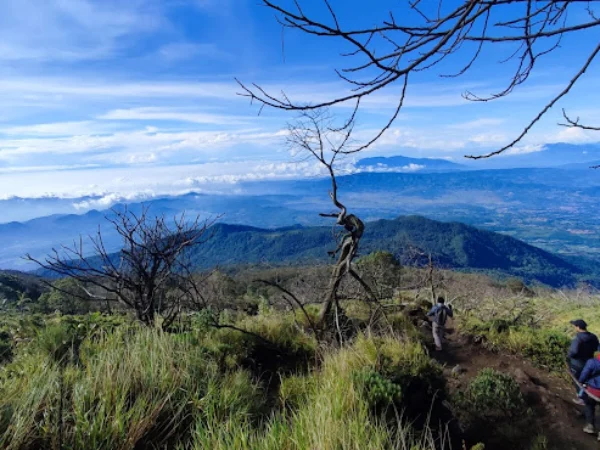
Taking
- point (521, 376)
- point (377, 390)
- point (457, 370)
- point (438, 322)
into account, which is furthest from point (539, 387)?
point (377, 390)

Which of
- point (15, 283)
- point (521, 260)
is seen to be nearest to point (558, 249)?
point (521, 260)

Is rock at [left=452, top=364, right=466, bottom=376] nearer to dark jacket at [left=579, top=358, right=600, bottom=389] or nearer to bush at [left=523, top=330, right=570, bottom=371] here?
dark jacket at [left=579, top=358, right=600, bottom=389]

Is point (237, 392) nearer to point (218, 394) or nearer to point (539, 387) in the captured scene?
point (218, 394)

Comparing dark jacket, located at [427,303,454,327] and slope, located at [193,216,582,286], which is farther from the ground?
dark jacket, located at [427,303,454,327]

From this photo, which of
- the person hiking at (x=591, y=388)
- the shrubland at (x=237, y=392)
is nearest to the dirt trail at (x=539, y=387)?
the person hiking at (x=591, y=388)

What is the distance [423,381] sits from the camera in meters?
4.51

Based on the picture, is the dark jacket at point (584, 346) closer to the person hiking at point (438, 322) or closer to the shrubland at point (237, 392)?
the shrubland at point (237, 392)

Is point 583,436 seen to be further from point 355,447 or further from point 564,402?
point 355,447

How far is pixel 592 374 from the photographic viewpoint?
5527mm

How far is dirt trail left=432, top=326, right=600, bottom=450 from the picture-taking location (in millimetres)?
5273

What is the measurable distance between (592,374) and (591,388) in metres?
0.21

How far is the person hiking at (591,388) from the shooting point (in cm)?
540

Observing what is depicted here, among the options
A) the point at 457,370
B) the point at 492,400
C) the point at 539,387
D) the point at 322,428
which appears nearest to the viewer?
the point at 322,428

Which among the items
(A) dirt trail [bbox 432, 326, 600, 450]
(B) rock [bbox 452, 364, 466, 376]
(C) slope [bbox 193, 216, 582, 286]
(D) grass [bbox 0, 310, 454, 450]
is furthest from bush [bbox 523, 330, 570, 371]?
(C) slope [bbox 193, 216, 582, 286]
